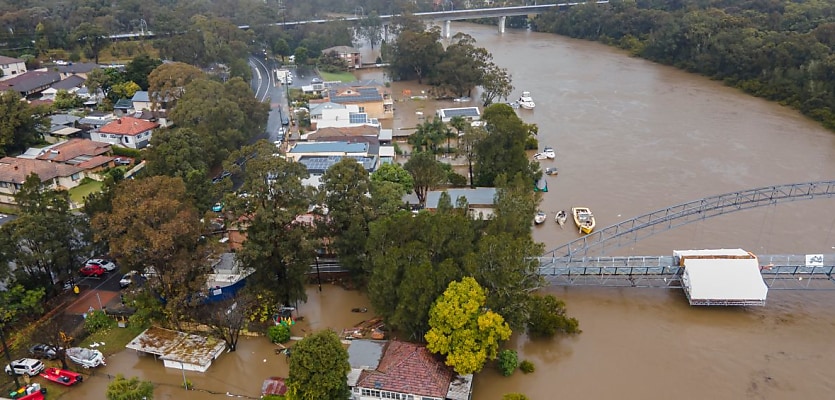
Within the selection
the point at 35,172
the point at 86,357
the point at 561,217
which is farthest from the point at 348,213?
the point at 35,172

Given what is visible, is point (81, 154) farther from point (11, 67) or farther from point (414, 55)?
point (414, 55)

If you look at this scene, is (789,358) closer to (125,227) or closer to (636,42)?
(125,227)

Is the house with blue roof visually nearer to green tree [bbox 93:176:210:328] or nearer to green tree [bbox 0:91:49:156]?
green tree [bbox 93:176:210:328]

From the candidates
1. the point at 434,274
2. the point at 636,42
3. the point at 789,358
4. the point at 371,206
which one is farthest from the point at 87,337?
the point at 636,42

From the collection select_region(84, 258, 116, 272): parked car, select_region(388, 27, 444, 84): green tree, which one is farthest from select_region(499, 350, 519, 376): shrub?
select_region(388, 27, 444, 84): green tree

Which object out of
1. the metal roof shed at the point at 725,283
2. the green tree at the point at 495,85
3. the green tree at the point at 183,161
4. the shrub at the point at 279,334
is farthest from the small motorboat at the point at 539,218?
the green tree at the point at 495,85

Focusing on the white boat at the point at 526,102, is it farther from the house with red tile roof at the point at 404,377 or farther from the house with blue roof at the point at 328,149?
the house with red tile roof at the point at 404,377
